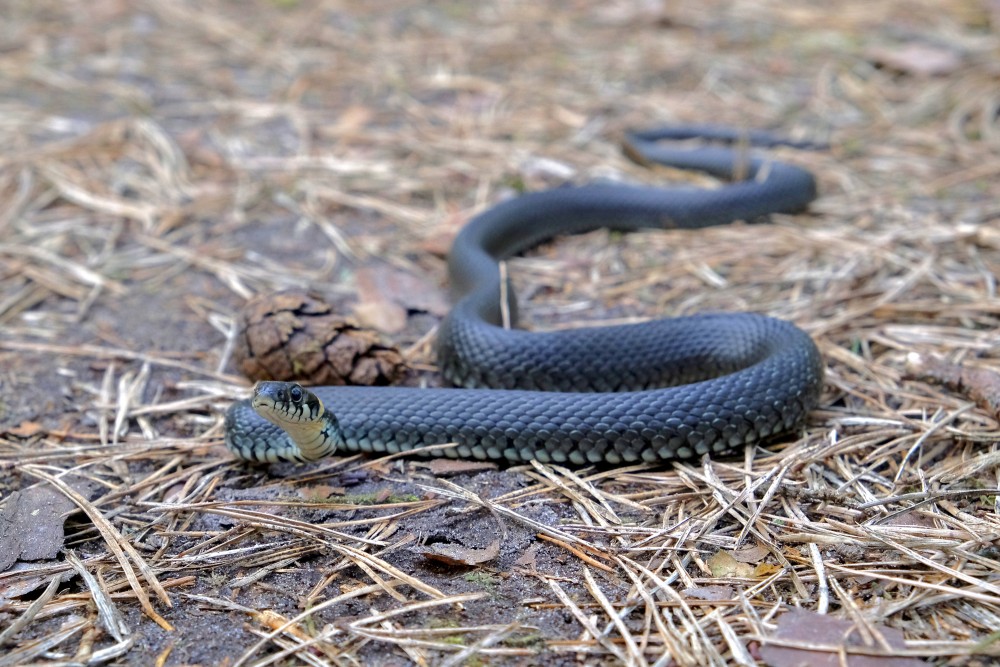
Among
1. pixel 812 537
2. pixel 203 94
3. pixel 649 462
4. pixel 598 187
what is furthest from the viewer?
pixel 203 94

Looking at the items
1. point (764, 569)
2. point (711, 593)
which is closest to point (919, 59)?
point (764, 569)

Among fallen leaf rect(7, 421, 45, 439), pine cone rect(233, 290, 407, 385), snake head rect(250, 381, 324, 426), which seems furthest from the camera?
pine cone rect(233, 290, 407, 385)

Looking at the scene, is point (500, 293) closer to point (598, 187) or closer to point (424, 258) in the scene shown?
point (424, 258)

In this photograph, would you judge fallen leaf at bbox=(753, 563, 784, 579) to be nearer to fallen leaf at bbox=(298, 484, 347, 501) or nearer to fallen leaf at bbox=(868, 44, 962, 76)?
fallen leaf at bbox=(298, 484, 347, 501)

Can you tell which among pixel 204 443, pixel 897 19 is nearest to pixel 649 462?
pixel 204 443

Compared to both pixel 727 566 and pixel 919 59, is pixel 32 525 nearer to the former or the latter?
pixel 727 566

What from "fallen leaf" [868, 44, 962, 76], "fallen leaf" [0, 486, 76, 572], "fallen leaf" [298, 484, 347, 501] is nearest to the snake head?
"fallen leaf" [298, 484, 347, 501]

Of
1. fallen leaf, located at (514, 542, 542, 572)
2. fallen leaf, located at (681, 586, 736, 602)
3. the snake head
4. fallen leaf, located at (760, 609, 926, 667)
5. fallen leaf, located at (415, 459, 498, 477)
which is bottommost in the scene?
fallen leaf, located at (415, 459, 498, 477)
